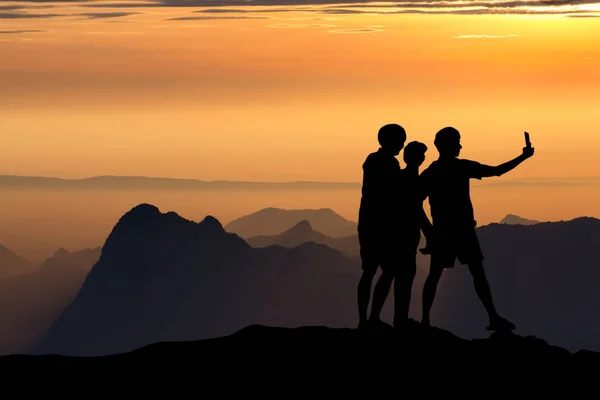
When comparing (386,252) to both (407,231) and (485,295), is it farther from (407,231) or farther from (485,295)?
(485,295)

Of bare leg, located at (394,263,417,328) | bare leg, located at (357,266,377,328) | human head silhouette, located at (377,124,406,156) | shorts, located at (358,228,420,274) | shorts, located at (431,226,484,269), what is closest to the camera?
human head silhouette, located at (377,124,406,156)

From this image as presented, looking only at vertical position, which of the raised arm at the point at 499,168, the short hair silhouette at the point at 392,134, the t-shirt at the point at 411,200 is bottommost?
the t-shirt at the point at 411,200

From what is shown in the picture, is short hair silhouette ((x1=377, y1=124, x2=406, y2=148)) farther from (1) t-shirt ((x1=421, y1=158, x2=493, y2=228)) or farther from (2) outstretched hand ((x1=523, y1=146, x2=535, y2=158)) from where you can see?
(2) outstretched hand ((x1=523, y1=146, x2=535, y2=158))

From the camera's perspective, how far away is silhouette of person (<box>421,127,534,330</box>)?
2152cm

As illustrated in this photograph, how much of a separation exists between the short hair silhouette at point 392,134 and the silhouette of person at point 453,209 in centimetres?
112

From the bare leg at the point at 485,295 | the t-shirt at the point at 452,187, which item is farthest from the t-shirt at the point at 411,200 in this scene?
the bare leg at the point at 485,295

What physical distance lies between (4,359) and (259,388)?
5.44 m

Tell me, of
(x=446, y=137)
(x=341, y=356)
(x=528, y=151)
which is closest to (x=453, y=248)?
(x=446, y=137)

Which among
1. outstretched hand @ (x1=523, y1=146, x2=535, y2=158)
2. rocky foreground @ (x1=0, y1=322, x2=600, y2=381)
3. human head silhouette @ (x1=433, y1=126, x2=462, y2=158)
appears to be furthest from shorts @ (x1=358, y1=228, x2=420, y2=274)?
outstretched hand @ (x1=523, y1=146, x2=535, y2=158)

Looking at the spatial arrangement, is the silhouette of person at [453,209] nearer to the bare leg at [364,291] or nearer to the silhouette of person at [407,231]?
the silhouette of person at [407,231]

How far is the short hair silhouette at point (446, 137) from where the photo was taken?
70.2ft

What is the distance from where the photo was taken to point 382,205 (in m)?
20.8

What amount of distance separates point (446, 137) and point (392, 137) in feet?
4.20

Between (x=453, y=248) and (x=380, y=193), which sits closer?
(x=380, y=193)
